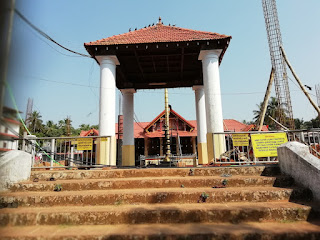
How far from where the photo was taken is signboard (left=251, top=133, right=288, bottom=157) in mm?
6195

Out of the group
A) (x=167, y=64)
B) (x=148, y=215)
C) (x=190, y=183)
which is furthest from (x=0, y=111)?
(x=167, y=64)

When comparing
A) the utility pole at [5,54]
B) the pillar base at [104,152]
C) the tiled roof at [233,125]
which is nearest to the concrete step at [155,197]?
the utility pole at [5,54]

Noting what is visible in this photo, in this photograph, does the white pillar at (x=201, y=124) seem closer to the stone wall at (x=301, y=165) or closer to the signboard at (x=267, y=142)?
the signboard at (x=267, y=142)

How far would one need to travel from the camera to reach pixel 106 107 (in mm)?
8305

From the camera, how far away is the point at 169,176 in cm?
488

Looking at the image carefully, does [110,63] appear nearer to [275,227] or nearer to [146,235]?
[146,235]

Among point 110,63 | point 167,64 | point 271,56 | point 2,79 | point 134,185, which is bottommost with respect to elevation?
point 134,185

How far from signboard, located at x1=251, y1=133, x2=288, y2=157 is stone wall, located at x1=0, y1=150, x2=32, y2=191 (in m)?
6.62

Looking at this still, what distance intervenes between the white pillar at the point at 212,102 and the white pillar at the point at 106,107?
13.3 feet

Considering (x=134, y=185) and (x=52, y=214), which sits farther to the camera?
(x=134, y=185)

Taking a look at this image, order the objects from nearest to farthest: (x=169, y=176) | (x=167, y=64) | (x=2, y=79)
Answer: (x=2, y=79)
(x=169, y=176)
(x=167, y=64)

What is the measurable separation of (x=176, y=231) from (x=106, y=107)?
21.3 feet

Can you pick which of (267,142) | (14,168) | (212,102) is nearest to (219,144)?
(212,102)

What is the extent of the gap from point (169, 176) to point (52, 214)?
265 cm
